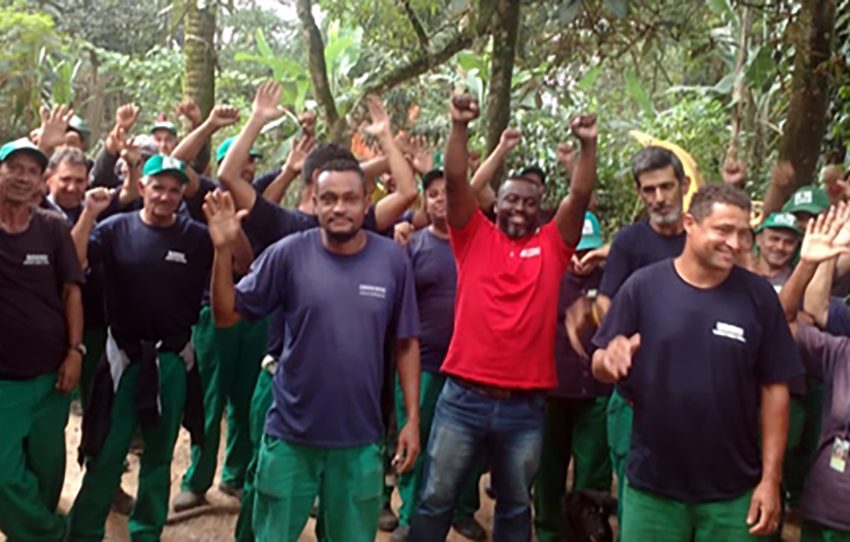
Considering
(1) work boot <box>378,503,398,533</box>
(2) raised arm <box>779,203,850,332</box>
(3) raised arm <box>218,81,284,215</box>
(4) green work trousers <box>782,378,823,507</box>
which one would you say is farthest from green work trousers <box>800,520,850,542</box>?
(3) raised arm <box>218,81,284,215</box>

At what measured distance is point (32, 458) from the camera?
443 centimetres

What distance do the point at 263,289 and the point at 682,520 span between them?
6.86 ft

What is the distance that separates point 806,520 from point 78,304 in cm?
386

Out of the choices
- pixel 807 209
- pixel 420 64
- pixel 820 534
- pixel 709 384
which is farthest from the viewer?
pixel 420 64

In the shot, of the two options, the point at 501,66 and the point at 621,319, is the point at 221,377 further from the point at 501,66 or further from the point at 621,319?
the point at 621,319

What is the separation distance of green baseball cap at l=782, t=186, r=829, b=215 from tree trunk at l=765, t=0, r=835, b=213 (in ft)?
1.37

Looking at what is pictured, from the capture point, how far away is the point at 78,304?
15.0ft

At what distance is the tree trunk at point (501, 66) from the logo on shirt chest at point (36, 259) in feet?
9.82

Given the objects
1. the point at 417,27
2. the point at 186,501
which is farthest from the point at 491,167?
the point at 417,27

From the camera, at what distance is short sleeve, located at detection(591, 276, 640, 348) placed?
11.4 feet

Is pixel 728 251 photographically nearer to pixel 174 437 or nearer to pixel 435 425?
pixel 435 425

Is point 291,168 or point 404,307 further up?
point 291,168

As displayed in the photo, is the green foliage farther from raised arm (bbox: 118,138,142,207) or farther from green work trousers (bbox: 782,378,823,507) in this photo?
green work trousers (bbox: 782,378,823,507)

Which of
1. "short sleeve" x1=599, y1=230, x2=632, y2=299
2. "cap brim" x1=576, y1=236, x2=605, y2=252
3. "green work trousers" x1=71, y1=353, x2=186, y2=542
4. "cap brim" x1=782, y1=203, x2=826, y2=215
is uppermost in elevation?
"cap brim" x1=782, y1=203, x2=826, y2=215
